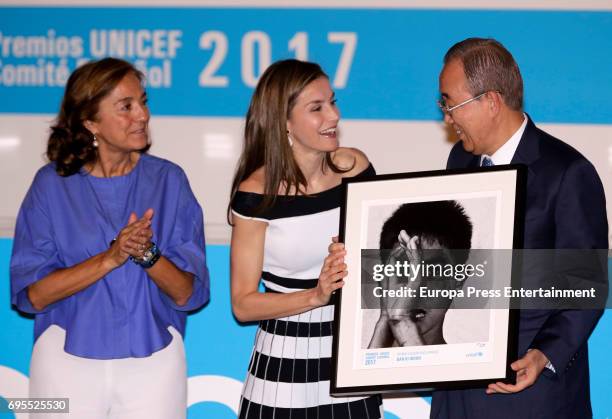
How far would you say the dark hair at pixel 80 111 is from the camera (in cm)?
306

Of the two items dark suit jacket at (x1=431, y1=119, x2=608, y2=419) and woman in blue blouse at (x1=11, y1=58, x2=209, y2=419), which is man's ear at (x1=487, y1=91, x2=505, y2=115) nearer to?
dark suit jacket at (x1=431, y1=119, x2=608, y2=419)

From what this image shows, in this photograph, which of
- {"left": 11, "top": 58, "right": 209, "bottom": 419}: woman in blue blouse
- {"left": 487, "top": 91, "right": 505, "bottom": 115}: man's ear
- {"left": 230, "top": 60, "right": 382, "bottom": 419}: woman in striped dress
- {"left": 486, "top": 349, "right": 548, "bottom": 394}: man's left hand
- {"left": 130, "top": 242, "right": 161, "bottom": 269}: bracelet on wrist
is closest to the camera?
{"left": 486, "top": 349, "right": 548, "bottom": 394}: man's left hand

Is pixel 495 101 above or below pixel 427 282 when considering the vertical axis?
above

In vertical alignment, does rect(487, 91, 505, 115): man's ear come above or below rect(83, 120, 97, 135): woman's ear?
above

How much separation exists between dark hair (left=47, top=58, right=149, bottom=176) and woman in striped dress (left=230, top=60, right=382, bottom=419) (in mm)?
579

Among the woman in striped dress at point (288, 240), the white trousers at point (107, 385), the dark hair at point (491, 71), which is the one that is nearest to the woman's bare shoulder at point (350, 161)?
the woman in striped dress at point (288, 240)

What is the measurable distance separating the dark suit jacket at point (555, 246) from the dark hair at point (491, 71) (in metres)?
0.10

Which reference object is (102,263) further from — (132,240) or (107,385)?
(107,385)

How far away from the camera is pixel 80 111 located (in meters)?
3.08

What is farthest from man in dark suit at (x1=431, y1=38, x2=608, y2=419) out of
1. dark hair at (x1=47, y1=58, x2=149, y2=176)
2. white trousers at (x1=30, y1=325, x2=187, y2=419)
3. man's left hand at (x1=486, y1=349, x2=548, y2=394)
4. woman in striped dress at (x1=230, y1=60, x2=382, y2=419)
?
dark hair at (x1=47, y1=58, x2=149, y2=176)

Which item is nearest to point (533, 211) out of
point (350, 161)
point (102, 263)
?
point (350, 161)

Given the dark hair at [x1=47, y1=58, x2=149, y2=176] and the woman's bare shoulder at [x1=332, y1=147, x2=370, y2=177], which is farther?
the dark hair at [x1=47, y1=58, x2=149, y2=176]

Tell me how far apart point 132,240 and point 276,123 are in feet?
1.97

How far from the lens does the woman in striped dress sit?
277cm
